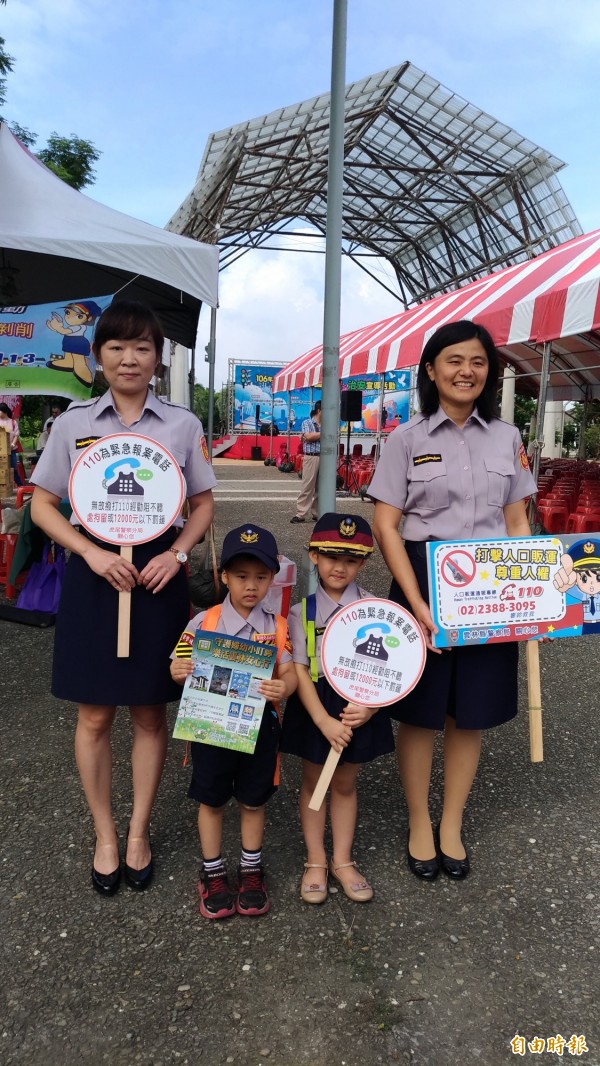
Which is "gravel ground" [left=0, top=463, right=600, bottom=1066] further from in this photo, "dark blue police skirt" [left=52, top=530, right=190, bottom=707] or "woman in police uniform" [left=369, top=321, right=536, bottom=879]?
"woman in police uniform" [left=369, top=321, right=536, bottom=879]

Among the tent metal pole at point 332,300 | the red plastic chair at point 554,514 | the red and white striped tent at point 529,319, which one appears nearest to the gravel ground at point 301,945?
the tent metal pole at point 332,300

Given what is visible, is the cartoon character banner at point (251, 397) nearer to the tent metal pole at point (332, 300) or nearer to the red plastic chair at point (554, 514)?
the red plastic chair at point (554, 514)

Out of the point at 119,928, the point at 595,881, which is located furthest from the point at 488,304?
the point at 119,928

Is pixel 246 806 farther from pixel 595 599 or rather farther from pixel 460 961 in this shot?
pixel 595 599

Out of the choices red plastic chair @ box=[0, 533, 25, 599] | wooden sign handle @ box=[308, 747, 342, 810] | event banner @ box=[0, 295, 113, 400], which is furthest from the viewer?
A: red plastic chair @ box=[0, 533, 25, 599]

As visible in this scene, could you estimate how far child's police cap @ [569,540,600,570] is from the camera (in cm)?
253

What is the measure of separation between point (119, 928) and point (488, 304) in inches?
287

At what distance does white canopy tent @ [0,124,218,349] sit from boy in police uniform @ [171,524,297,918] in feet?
9.55

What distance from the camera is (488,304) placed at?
7680 millimetres

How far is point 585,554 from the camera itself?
8.38 ft

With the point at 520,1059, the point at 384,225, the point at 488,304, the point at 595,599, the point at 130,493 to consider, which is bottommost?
the point at 520,1059

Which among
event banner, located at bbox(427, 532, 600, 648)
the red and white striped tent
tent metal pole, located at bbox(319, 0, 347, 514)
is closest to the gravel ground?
event banner, located at bbox(427, 532, 600, 648)

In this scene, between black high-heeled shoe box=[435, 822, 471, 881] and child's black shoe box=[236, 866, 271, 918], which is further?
black high-heeled shoe box=[435, 822, 471, 881]

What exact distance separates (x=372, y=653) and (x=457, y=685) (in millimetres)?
393
